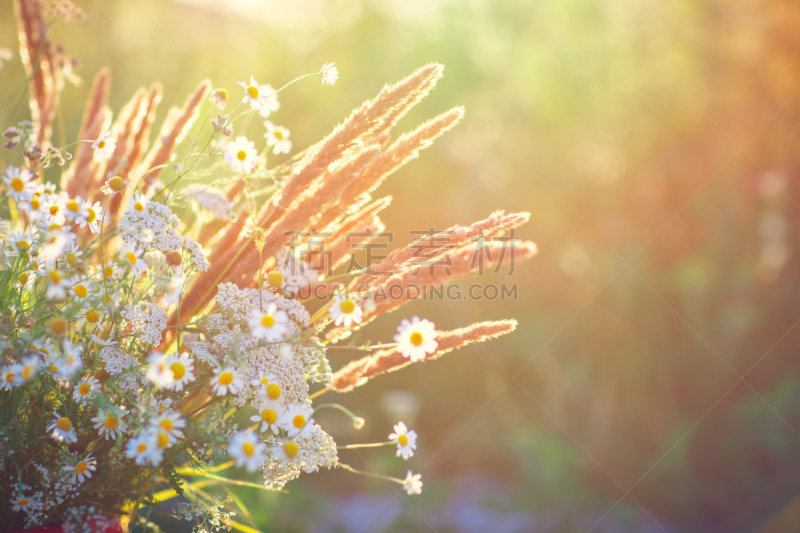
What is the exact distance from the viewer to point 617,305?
293 cm

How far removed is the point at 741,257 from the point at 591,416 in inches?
50.4

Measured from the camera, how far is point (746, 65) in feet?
9.08

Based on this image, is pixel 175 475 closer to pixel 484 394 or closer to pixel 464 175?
pixel 484 394

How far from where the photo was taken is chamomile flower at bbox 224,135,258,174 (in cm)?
76

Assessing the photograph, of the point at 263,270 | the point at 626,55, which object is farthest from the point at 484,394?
the point at 263,270

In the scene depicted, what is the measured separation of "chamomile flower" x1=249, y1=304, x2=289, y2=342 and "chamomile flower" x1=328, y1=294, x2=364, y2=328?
0.07m

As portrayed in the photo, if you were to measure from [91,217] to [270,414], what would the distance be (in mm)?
391

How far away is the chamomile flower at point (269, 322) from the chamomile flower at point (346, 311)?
69 millimetres

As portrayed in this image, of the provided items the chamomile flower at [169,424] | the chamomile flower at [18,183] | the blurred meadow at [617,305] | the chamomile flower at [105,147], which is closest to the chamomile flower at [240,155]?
the chamomile flower at [105,147]

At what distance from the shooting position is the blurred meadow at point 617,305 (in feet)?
8.52

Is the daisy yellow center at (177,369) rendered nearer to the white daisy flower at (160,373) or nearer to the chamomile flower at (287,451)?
the white daisy flower at (160,373)

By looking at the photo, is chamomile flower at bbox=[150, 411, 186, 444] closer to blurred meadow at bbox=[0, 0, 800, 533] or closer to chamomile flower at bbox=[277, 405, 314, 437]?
chamomile flower at bbox=[277, 405, 314, 437]

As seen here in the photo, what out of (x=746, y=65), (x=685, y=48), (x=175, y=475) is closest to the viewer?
(x=175, y=475)

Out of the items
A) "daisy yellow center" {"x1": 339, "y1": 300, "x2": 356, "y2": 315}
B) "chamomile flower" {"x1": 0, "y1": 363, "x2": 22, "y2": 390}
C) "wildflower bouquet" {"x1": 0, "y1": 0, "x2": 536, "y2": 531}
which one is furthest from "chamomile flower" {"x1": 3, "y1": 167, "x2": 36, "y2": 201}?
"daisy yellow center" {"x1": 339, "y1": 300, "x2": 356, "y2": 315}
